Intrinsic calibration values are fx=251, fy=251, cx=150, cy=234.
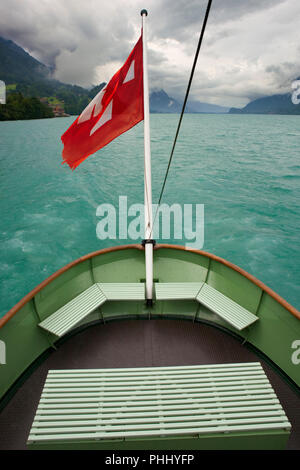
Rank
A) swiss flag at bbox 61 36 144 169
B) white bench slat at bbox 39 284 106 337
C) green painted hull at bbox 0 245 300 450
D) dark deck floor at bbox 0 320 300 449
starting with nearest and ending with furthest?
green painted hull at bbox 0 245 300 450 → dark deck floor at bbox 0 320 300 449 → white bench slat at bbox 39 284 106 337 → swiss flag at bbox 61 36 144 169

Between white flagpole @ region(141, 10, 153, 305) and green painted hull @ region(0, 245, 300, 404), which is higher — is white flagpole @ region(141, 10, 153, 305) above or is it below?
above

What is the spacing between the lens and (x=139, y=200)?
18.6m

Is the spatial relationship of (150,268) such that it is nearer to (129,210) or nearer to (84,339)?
(84,339)

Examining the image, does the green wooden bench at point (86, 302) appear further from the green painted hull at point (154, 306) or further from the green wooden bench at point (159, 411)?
the green wooden bench at point (159, 411)

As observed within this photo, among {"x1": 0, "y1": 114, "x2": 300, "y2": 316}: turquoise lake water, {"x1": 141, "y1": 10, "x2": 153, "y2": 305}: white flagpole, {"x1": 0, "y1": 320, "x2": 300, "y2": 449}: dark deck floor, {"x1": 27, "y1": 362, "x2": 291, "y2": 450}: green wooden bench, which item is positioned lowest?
{"x1": 27, "y1": 362, "x2": 291, "y2": 450}: green wooden bench

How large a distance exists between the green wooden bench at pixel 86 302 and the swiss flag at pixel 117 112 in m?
2.56

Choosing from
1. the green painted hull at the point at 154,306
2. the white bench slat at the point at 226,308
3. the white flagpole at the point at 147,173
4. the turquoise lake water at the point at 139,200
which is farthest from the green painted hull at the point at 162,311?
the turquoise lake water at the point at 139,200

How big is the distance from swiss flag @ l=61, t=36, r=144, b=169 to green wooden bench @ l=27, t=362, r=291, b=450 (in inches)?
154

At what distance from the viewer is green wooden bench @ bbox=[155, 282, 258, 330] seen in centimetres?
447

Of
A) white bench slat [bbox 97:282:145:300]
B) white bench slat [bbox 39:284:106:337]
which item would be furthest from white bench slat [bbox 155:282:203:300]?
white bench slat [bbox 39:284:106:337]

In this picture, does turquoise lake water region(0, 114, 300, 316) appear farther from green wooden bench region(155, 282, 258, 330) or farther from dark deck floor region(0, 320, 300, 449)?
green wooden bench region(155, 282, 258, 330)

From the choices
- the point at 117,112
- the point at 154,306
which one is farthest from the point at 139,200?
the point at 154,306

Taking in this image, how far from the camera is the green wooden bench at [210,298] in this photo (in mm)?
4469

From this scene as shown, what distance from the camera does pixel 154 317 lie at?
208 inches
